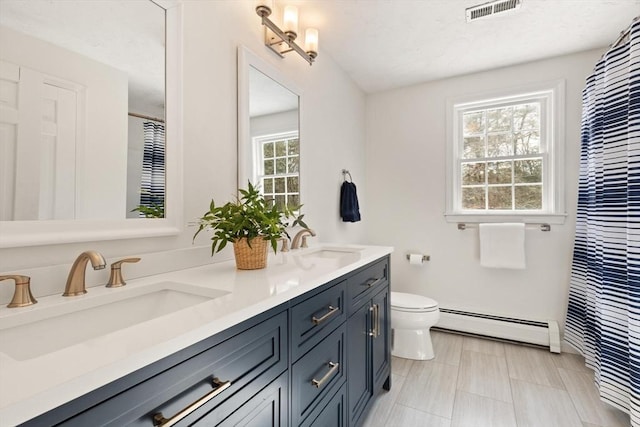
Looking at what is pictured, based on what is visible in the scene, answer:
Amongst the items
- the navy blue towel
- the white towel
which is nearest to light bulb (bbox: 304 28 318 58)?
the navy blue towel

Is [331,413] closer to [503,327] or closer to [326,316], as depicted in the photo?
[326,316]

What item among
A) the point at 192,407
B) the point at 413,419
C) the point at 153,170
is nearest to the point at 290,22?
the point at 153,170

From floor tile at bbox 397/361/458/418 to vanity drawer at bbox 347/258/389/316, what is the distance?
0.69 m

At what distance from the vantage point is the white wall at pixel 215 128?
937 millimetres

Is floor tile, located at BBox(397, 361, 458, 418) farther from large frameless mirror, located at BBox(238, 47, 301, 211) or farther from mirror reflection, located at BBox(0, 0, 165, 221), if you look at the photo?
mirror reflection, located at BBox(0, 0, 165, 221)

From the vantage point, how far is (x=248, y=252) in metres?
1.18

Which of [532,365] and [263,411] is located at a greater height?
[263,411]

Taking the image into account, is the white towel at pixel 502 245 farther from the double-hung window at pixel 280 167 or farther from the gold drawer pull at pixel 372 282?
the double-hung window at pixel 280 167

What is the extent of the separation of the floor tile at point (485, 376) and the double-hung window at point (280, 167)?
5.24 feet

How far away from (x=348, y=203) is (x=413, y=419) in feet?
4.92

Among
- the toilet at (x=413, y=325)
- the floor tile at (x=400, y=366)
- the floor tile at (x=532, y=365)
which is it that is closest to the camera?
the floor tile at (x=532, y=365)

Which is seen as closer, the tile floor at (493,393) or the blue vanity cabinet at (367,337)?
the blue vanity cabinet at (367,337)

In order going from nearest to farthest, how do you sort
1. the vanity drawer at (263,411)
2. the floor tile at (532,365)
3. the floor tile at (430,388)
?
the vanity drawer at (263,411) → the floor tile at (430,388) → the floor tile at (532,365)

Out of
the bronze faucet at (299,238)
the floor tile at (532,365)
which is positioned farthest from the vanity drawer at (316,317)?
the floor tile at (532,365)
